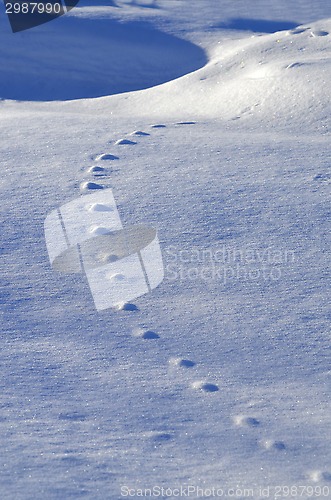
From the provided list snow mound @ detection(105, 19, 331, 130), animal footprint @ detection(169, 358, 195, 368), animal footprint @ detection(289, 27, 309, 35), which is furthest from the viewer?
animal footprint @ detection(289, 27, 309, 35)

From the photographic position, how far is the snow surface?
8.05 ft

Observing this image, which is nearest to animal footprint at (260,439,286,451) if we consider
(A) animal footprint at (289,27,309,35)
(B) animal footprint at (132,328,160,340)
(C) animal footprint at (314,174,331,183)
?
(B) animal footprint at (132,328,160,340)

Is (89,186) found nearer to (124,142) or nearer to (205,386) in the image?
(124,142)

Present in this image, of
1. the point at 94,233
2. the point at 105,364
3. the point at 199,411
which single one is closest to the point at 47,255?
the point at 94,233

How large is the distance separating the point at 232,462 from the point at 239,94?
10.7ft

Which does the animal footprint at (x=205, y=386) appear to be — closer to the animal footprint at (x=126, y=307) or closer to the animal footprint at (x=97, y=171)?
the animal footprint at (x=126, y=307)

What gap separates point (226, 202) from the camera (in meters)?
3.84

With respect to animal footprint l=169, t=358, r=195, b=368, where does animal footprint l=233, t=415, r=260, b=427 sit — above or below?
below

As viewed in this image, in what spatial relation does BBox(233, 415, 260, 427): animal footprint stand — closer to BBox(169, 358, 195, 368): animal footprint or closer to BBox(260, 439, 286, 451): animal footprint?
BBox(260, 439, 286, 451): animal footprint

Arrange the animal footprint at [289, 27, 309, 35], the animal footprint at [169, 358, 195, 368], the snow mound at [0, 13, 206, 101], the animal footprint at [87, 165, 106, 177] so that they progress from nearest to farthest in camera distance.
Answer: the animal footprint at [169, 358, 195, 368] < the animal footprint at [87, 165, 106, 177] < the animal footprint at [289, 27, 309, 35] < the snow mound at [0, 13, 206, 101]

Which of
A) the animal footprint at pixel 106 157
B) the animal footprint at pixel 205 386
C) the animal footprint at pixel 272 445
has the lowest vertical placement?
the animal footprint at pixel 272 445

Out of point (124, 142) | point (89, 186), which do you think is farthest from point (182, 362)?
point (124, 142)

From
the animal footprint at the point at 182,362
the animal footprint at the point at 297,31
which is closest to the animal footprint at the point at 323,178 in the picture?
the animal footprint at the point at 182,362

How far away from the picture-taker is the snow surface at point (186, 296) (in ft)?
8.05
